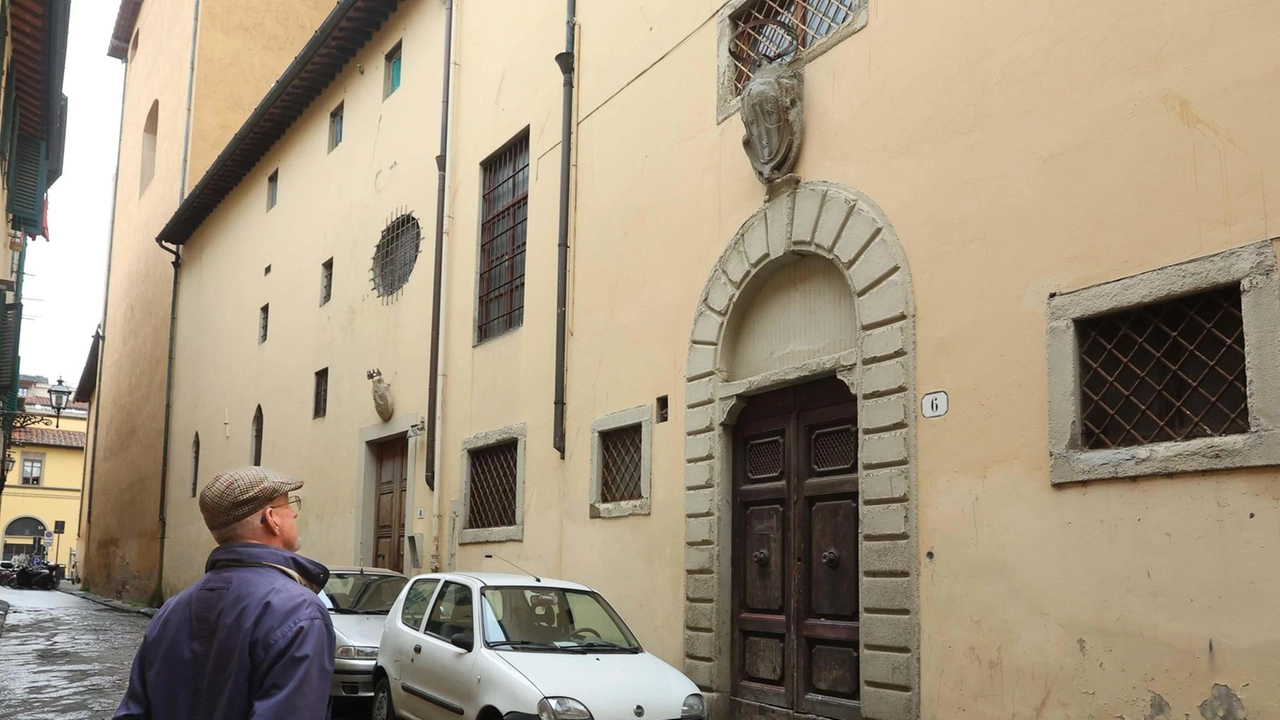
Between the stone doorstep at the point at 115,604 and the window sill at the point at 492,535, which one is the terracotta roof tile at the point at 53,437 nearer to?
the stone doorstep at the point at 115,604

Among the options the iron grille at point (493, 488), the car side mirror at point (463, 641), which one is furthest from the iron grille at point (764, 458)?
the iron grille at point (493, 488)

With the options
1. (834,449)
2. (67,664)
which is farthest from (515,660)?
(67,664)

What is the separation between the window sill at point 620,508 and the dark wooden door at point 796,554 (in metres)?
1.16

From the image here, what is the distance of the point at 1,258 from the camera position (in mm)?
21453

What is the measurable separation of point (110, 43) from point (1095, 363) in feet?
131

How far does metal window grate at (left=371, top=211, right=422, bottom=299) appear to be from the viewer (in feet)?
54.0

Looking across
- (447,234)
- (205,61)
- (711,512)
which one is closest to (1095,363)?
(711,512)

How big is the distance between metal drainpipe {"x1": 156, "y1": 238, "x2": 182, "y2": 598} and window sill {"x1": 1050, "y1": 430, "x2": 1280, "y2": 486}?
79.7 ft

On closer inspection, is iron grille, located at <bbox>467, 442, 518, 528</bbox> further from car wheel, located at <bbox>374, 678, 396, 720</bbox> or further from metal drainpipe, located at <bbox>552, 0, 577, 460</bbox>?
car wheel, located at <bbox>374, 678, 396, 720</bbox>

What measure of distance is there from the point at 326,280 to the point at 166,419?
10908 millimetres


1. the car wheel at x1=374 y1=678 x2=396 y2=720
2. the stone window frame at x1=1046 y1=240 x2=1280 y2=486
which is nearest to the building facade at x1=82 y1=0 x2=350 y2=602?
the car wheel at x1=374 y1=678 x2=396 y2=720

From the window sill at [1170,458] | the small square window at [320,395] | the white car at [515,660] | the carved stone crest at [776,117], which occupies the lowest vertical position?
the white car at [515,660]

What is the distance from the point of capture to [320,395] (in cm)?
1966

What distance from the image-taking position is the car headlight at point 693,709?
7523 millimetres
